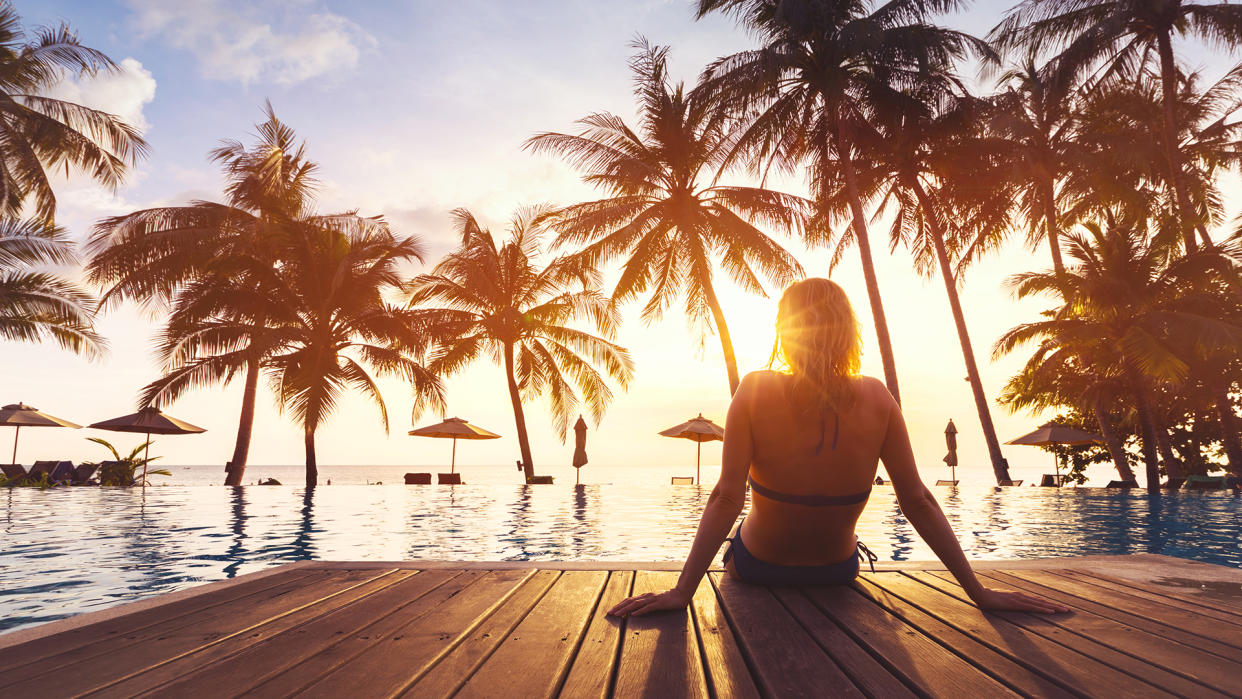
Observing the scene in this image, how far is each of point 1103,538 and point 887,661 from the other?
30.0 ft

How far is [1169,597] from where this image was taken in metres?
3.09

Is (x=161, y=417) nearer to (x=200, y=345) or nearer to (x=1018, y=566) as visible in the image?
(x=200, y=345)

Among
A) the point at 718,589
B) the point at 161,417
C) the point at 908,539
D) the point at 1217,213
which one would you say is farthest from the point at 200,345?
the point at 1217,213

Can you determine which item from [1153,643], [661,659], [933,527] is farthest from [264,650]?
[1153,643]

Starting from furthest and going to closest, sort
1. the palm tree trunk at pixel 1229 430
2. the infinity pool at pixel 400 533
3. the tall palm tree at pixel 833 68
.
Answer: the palm tree trunk at pixel 1229 430
the tall palm tree at pixel 833 68
the infinity pool at pixel 400 533

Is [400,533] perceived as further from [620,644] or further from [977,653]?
[977,653]

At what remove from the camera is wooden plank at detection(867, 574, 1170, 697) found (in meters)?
1.86

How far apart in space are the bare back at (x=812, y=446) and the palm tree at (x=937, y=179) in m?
18.8

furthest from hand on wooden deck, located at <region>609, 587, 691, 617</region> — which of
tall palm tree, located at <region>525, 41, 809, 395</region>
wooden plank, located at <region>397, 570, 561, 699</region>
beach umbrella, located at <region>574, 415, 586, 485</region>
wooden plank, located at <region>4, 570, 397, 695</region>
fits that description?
beach umbrella, located at <region>574, 415, 586, 485</region>

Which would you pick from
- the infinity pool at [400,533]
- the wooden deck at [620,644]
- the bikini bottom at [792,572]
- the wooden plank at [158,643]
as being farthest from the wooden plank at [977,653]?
the infinity pool at [400,533]

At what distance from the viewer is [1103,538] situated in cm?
913

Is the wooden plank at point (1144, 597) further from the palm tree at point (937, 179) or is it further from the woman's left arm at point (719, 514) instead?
the palm tree at point (937, 179)

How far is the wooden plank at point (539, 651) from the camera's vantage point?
180cm

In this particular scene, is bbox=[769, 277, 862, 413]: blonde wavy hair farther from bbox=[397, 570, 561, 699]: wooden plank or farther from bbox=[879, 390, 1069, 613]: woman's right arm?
bbox=[397, 570, 561, 699]: wooden plank
